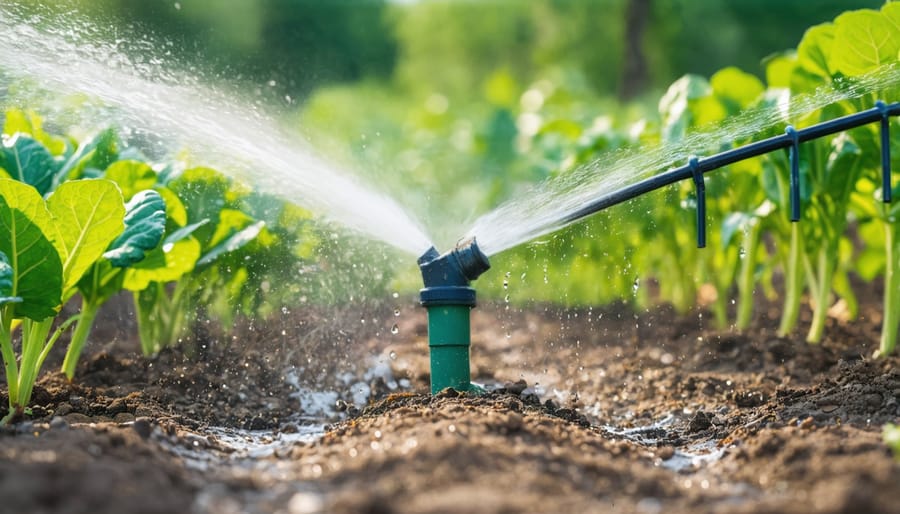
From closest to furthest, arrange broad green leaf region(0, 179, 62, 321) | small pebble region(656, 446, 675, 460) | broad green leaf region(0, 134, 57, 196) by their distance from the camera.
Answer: small pebble region(656, 446, 675, 460), broad green leaf region(0, 179, 62, 321), broad green leaf region(0, 134, 57, 196)

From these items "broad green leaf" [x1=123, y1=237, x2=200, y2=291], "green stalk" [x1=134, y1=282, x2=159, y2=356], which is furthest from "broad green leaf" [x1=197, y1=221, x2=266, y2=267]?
"green stalk" [x1=134, y1=282, x2=159, y2=356]

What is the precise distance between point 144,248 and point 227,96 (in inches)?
56.1

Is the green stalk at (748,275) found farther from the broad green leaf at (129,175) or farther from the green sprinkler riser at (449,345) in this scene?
the broad green leaf at (129,175)

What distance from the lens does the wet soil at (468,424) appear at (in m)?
1.76

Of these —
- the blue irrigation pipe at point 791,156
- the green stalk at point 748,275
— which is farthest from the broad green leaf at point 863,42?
the green stalk at point 748,275

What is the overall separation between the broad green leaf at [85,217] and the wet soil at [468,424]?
48 cm

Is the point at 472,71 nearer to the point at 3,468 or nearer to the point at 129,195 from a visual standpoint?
the point at 129,195

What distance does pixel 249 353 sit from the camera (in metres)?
3.60

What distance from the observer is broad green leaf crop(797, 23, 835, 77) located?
3.45m

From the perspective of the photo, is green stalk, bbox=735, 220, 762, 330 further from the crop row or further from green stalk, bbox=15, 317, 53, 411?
green stalk, bbox=15, 317, 53, 411

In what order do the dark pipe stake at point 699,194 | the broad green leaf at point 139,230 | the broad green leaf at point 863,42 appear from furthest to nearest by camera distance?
the broad green leaf at point 863,42, the dark pipe stake at point 699,194, the broad green leaf at point 139,230

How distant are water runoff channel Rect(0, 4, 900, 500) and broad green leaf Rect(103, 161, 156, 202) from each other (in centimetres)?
29

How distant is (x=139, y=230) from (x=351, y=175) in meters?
1.54

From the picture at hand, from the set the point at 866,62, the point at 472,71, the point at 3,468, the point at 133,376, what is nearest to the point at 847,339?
the point at 866,62
